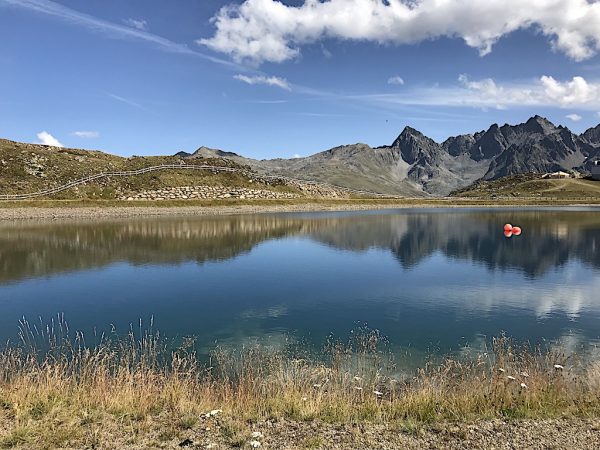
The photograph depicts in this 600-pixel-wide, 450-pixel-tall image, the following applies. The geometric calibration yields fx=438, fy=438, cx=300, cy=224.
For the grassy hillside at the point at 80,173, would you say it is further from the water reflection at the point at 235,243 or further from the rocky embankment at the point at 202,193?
the water reflection at the point at 235,243

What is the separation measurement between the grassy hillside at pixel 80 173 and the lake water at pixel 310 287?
63.5 meters

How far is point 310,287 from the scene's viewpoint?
41.2 m

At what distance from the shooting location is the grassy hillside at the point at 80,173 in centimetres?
13650

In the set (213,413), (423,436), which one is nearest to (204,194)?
(213,413)

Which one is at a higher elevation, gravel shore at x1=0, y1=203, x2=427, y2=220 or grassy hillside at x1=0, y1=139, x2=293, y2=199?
grassy hillside at x1=0, y1=139, x2=293, y2=199

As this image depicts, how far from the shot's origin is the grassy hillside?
136 meters

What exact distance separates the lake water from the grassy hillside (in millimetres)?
63500

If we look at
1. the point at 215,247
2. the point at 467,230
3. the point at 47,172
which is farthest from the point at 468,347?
the point at 47,172

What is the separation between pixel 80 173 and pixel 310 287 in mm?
134196

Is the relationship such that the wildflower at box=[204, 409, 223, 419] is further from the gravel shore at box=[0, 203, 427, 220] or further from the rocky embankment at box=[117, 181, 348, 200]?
the rocky embankment at box=[117, 181, 348, 200]

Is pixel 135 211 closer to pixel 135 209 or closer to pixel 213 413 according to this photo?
pixel 135 209

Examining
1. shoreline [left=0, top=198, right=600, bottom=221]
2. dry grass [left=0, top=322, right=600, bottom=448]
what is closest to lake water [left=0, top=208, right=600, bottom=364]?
dry grass [left=0, top=322, right=600, bottom=448]

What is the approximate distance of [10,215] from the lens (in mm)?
106812

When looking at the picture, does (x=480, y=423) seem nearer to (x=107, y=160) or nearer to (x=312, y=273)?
(x=312, y=273)
